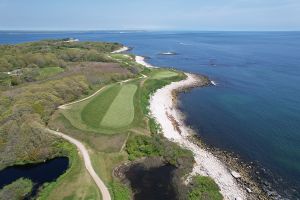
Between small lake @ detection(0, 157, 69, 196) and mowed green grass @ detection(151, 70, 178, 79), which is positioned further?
mowed green grass @ detection(151, 70, 178, 79)

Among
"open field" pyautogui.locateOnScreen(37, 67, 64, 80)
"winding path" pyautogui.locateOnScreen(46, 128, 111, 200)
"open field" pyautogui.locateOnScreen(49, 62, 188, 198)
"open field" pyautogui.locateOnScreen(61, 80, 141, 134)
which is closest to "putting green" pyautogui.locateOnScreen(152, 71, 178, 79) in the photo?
"open field" pyautogui.locateOnScreen(49, 62, 188, 198)

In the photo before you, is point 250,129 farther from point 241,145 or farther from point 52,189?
point 52,189

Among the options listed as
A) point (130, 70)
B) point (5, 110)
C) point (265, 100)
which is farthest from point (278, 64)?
point (5, 110)

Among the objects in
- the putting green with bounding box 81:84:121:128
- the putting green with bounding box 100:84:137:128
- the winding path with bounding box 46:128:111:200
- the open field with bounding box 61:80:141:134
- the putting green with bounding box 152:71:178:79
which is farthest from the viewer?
the putting green with bounding box 152:71:178:79

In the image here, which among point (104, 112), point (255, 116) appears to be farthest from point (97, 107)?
point (255, 116)

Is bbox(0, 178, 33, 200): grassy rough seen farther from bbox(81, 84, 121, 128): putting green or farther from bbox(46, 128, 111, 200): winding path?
bbox(81, 84, 121, 128): putting green
